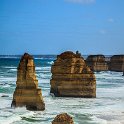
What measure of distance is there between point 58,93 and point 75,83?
6.67ft

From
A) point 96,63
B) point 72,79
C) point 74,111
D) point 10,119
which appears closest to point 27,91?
point 10,119

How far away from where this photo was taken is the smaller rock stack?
347ft

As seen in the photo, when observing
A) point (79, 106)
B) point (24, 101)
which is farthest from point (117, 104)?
point (24, 101)

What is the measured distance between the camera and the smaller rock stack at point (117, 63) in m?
106

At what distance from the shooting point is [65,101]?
3753cm

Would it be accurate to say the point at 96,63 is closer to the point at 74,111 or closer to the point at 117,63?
the point at 117,63

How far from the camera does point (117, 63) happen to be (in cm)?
10788

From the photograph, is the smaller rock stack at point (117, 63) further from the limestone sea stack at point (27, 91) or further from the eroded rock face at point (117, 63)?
the limestone sea stack at point (27, 91)

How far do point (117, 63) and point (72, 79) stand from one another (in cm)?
6900

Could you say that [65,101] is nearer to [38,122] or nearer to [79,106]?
[79,106]

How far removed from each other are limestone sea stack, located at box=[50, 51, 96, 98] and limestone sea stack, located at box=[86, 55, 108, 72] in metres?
61.0

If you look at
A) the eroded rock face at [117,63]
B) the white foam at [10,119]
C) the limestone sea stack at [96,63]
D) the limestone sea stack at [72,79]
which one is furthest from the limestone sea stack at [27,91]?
the eroded rock face at [117,63]

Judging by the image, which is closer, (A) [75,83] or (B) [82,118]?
(B) [82,118]

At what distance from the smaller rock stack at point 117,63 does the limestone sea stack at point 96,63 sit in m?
2.03
